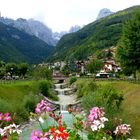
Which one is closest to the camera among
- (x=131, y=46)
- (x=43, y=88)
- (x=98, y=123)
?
(x=98, y=123)

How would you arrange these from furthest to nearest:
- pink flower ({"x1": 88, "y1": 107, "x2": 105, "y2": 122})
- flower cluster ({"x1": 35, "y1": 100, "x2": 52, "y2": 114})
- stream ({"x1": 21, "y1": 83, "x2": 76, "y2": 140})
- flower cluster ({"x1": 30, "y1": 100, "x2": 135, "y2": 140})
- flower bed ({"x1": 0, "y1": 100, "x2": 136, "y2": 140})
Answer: stream ({"x1": 21, "y1": 83, "x2": 76, "y2": 140})
flower cluster ({"x1": 35, "y1": 100, "x2": 52, "y2": 114})
pink flower ({"x1": 88, "y1": 107, "x2": 105, "y2": 122})
flower bed ({"x1": 0, "y1": 100, "x2": 136, "y2": 140})
flower cluster ({"x1": 30, "y1": 100, "x2": 135, "y2": 140})

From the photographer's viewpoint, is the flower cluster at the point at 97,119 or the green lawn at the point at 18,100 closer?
the flower cluster at the point at 97,119

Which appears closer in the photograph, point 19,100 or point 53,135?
point 53,135

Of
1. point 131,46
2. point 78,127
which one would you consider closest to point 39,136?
point 78,127

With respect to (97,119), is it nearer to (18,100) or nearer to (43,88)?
(18,100)

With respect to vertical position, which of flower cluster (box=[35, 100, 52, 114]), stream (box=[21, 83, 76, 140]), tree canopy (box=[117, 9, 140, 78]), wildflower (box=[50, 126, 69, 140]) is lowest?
stream (box=[21, 83, 76, 140])

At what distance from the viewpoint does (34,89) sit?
103438 mm

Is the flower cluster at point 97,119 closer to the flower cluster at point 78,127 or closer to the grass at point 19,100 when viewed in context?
the flower cluster at point 78,127

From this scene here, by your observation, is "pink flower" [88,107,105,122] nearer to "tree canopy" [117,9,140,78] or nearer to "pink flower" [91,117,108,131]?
"pink flower" [91,117,108,131]

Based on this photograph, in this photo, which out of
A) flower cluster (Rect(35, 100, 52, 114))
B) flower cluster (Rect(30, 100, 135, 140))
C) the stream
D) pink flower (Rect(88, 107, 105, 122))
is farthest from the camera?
the stream

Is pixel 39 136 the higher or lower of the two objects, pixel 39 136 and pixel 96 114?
the lower

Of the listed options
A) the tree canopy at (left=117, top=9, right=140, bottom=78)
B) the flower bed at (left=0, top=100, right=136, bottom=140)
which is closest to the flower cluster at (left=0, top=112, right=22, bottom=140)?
the flower bed at (left=0, top=100, right=136, bottom=140)

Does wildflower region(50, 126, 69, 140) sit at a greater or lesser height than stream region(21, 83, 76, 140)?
greater

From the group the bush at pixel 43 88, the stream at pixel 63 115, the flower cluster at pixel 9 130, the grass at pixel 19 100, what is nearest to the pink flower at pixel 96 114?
the stream at pixel 63 115
